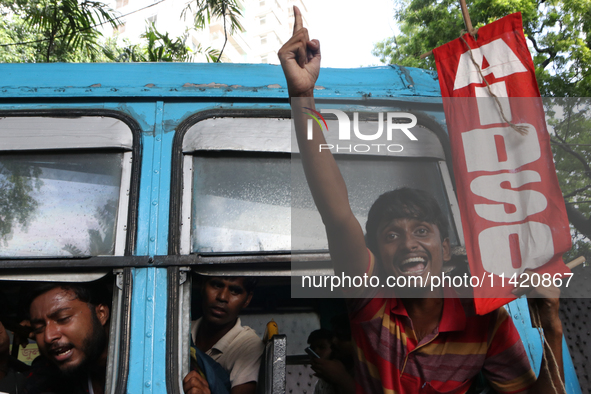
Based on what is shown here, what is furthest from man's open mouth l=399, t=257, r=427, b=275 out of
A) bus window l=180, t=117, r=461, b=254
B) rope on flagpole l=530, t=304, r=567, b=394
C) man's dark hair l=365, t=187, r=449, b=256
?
rope on flagpole l=530, t=304, r=567, b=394

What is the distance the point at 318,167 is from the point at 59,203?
1031 mm

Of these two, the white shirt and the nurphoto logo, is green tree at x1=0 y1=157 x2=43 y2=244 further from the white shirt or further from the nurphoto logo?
the nurphoto logo

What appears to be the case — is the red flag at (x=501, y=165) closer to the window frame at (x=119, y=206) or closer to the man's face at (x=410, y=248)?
the man's face at (x=410, y=248)

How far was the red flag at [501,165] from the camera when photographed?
1.64 metres

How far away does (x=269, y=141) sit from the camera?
1.93 metres

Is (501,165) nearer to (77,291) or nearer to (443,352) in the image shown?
(443,352)

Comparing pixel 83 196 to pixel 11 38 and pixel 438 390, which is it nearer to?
pixel 438 390

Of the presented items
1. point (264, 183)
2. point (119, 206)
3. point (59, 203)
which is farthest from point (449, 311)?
point (59, 203)

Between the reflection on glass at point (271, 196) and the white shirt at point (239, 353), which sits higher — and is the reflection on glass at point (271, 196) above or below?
above

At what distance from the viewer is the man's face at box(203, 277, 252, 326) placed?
7.69 feet

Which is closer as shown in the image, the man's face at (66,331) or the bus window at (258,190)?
the bus window at (258,190)

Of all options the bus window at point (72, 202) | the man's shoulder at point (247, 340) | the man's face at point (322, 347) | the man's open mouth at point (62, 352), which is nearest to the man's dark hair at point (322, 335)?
the man's face at point (322, 347)

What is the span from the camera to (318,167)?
5.32ft

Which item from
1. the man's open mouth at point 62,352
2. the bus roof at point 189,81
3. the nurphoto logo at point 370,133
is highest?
the bus roof at point 189,81
